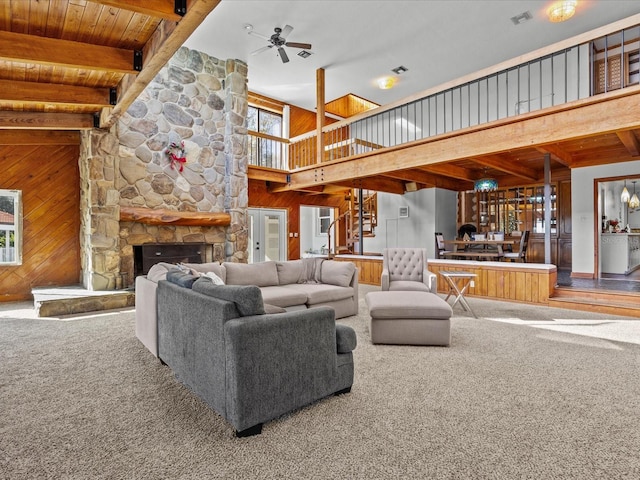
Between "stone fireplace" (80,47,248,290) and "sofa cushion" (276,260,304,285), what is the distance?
2658mm

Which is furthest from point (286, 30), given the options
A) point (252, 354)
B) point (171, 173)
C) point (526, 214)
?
point (526, 214)

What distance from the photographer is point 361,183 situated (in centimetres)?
852

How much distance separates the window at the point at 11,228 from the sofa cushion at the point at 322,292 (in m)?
4.88

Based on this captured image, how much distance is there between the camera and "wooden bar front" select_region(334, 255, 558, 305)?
19.0 feet

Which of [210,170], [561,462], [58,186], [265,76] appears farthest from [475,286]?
[58,186]

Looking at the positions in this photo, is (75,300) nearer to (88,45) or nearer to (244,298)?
(88,45)

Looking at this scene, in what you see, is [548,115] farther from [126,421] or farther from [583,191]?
[126,421]

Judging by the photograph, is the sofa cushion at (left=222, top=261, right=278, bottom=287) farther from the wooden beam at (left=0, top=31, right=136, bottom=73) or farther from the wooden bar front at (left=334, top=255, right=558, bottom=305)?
the wooden bar front at (left=334, top=255, right=558, bottom=305)

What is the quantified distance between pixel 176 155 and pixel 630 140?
7494 mm

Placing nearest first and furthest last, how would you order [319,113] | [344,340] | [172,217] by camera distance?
1. [344,340]
2. [172,217]
3. [319,113]

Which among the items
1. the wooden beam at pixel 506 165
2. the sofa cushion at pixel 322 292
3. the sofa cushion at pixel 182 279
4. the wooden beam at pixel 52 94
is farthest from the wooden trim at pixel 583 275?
the wooden beam at pixel 52 94

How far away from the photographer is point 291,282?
5.00m

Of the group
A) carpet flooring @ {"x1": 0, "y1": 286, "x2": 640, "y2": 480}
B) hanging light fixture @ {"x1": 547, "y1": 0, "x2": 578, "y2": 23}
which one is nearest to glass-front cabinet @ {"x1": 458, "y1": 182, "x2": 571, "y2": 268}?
hanging light fixture @ {"x1": 547, "y1": 0, "x2": 578, "y2": 23}

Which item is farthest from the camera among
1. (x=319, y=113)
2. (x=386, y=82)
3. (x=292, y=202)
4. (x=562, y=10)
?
(x=292, y=202)
